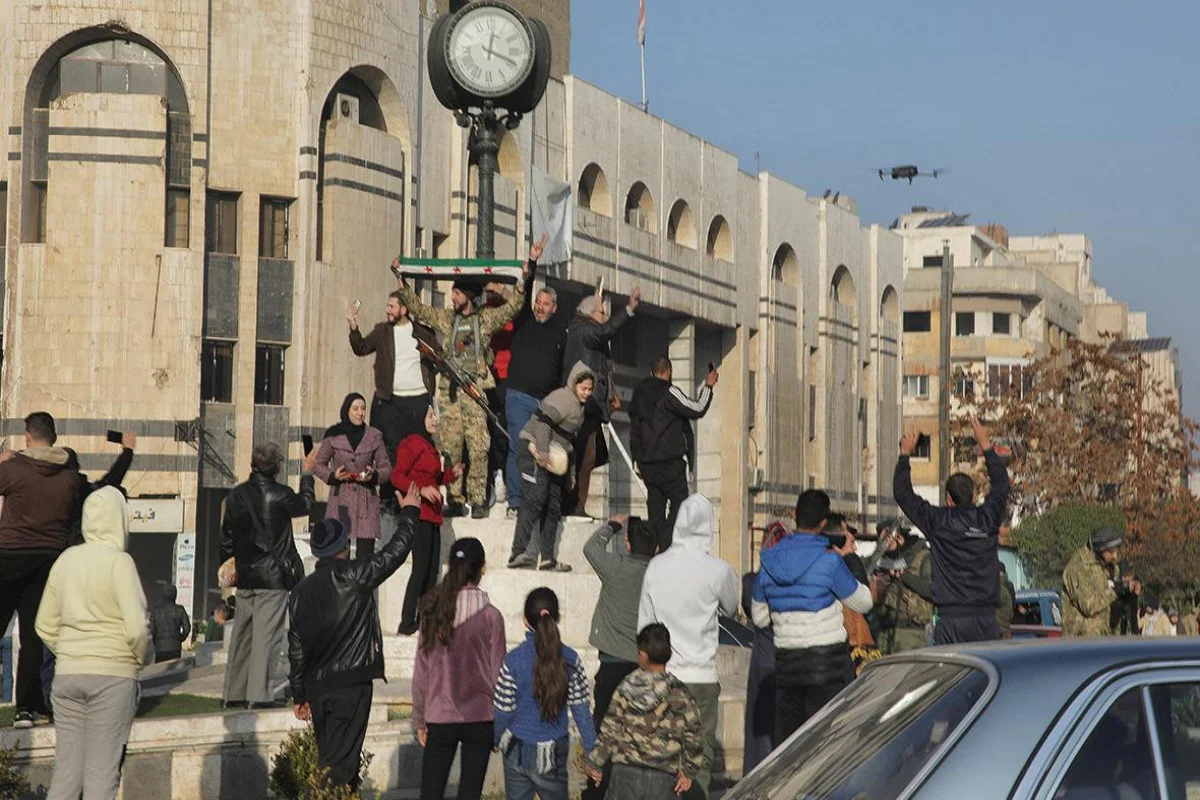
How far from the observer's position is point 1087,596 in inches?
587

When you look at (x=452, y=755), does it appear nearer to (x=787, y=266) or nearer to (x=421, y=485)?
→ (x=421, y=485)

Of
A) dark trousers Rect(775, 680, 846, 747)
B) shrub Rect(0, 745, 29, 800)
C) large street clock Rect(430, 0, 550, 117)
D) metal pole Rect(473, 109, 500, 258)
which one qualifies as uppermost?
large street clock Rect(430, 0, 550, 117)

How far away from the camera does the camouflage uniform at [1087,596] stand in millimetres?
14875

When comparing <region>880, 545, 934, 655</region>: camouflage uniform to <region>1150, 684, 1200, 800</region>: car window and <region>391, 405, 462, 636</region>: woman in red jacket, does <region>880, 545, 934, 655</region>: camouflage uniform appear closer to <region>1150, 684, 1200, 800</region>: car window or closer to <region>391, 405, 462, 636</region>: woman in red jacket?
<region>391, 405, 462, 636</region>: woman in red jacket

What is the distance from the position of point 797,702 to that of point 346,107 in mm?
31551

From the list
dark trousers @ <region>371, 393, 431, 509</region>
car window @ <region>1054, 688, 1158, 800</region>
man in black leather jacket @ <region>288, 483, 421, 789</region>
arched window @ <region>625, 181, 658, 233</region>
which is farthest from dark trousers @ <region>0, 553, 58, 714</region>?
arched window @ <region>625, 181, 658, 233</region>

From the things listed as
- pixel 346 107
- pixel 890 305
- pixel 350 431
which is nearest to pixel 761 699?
pixel 350 431

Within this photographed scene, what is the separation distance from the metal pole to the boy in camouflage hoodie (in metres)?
8.41

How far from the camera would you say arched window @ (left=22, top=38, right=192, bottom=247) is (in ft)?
125

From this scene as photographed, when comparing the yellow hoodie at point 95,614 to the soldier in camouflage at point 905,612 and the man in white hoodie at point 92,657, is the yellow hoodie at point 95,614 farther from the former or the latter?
the soldier in camouflage at point 905,612

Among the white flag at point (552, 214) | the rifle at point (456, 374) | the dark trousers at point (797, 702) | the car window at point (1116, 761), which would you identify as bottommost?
the dark trousers at point (797, 702)

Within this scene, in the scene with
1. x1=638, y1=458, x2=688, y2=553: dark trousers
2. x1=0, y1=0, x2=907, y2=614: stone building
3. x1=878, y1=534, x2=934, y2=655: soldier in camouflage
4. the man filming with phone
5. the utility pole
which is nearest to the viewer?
x1=878, y1=534, x2=934, y2=655: soldier in camouflage

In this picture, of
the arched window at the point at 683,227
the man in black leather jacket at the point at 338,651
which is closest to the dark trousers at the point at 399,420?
the man in black leather jacket at the point at 338,651

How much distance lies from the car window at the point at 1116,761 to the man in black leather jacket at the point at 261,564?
903 centimetres
